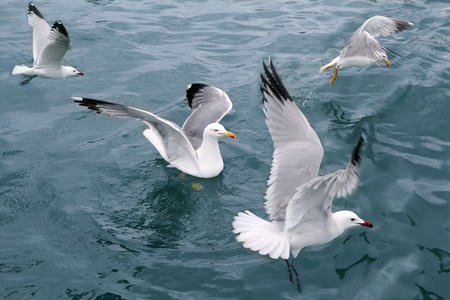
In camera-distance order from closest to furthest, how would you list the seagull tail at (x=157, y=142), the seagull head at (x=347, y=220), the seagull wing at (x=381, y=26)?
the seagull head at (x=347, y=220), the seagull tail at (x=157, y=142), the seagull wing at (x=381, y=26)

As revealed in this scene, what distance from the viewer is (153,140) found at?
707 cm

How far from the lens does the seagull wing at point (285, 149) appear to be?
528 cm

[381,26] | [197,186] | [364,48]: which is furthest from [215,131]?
[381,26]

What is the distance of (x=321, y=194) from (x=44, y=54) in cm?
575

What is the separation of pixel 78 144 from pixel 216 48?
4483 mm

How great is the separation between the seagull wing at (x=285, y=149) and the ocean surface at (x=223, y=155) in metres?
0.62

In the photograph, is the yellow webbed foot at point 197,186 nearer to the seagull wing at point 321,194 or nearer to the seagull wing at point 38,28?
the seagull wing at point 321,194

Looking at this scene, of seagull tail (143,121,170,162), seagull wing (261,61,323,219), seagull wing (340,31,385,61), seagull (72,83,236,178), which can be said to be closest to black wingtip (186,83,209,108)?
seagull (72,83,236,178)

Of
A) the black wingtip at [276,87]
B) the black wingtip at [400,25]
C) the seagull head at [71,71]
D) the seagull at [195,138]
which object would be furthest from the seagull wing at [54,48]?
the black wingtip at [400,25]

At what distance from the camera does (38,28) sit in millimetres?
8812

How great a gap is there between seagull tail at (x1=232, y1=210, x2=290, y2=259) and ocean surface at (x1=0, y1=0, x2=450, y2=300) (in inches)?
14.1

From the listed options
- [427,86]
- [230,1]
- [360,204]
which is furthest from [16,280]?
[230,1]

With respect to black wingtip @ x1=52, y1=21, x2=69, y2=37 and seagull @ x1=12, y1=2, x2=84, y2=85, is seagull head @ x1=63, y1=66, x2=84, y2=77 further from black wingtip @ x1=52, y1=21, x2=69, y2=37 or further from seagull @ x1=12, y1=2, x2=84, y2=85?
black wingtip @ x1=52, y1=21, x2=69, y2=37

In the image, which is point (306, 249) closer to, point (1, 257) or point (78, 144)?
point (1, 257)
